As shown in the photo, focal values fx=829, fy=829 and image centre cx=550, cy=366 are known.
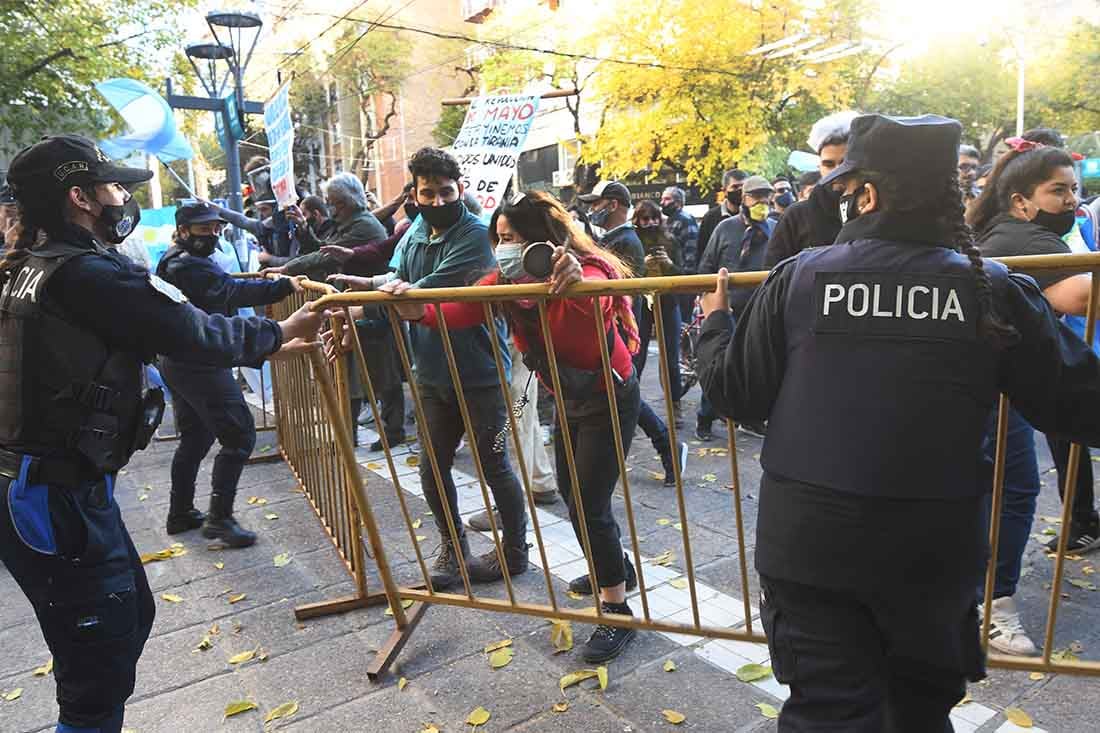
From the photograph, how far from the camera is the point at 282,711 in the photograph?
3.11 metres

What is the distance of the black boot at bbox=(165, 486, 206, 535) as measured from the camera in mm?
5109

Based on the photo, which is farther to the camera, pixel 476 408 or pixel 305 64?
pixel 305 64

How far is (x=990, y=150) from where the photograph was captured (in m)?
27.3

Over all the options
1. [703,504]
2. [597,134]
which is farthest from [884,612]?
[597,134]

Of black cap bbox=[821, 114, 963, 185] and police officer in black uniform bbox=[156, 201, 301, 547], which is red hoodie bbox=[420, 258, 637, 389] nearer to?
black cap bbox=[821, 114, 963, 185]

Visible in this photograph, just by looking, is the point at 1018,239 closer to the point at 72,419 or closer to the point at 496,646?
the point at 496,646

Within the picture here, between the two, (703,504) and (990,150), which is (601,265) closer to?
(703,504)

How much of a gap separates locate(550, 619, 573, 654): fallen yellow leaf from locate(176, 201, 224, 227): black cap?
313 centimetres

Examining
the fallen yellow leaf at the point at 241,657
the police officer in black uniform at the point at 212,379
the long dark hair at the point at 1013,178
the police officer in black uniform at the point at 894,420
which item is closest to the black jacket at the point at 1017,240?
the long dark hair at the point at 1013,178

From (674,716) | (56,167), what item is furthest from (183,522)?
(674,716)

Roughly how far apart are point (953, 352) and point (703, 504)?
352cm

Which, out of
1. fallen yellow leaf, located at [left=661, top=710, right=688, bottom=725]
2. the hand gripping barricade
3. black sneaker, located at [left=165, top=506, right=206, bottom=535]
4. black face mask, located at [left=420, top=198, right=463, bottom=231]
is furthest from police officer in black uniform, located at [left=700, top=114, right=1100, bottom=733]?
black sneaker, located at [left=165, top=506, right=206, bottom=535]

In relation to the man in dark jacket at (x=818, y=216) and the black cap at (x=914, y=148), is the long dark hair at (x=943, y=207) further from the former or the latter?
the man in dark jacket at (x=818, y=216)

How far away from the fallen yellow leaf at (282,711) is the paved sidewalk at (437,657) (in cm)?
2
